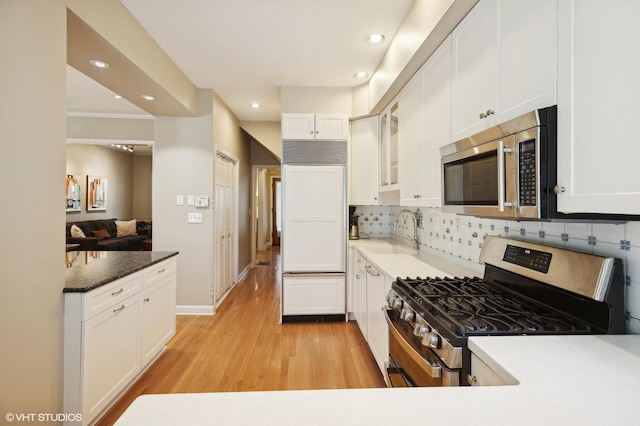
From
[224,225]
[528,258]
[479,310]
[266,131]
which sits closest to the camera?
[479,310]

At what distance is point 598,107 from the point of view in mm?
855

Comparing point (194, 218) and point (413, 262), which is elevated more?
point (194, 218)

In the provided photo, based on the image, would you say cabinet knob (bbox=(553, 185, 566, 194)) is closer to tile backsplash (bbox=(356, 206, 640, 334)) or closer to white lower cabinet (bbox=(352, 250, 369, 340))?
tile backsplash (bbox=(356, 206, 640, 334))

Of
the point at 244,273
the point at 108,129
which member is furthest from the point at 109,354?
the point at 108,129

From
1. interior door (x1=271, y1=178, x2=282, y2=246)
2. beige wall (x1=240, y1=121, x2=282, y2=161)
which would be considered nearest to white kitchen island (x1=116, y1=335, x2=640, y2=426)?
beige wall (x1=240, y1=121, x2=282, y2=161)

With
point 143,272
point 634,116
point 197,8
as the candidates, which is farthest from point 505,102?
point 143,272

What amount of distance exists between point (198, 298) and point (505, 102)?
360 cm

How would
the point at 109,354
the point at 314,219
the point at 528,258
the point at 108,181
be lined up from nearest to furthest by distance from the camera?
the point at 528,258 < the point at 109,354 < the point at 314,219 < the point at 108,181

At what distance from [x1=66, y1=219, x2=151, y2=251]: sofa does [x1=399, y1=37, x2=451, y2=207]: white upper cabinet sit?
5708 millimetres

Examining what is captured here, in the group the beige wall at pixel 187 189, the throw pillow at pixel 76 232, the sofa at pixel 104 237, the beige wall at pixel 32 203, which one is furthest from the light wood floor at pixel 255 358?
Result: the throw pillow at pixel 76 232

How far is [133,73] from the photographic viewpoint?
246cm

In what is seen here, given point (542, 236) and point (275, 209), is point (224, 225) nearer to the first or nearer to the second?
point (542, 236)

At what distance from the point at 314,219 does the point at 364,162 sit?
87 centimetres

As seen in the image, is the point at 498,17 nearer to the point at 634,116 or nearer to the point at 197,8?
the point at 634,116
